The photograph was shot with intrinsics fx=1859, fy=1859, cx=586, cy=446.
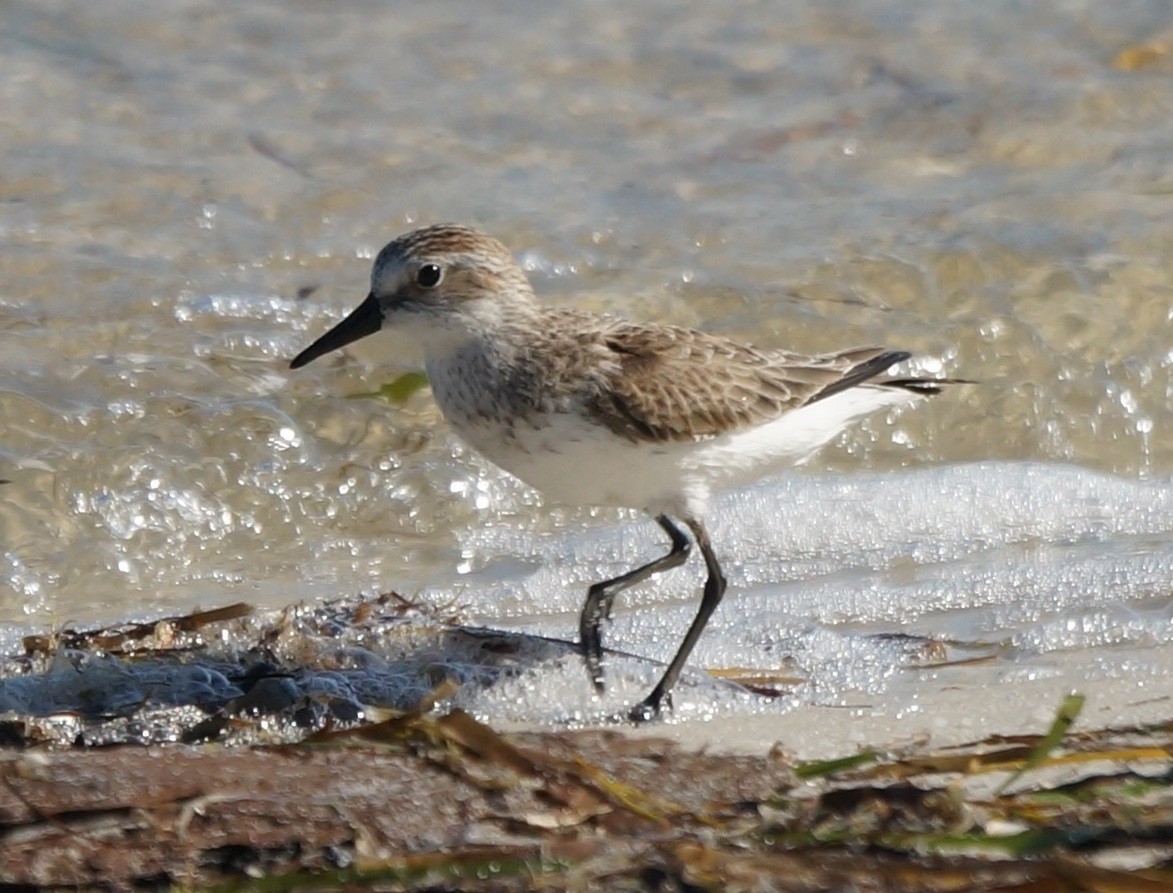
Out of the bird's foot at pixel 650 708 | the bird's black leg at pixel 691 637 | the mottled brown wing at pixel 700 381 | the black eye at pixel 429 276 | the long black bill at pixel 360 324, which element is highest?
the black eye at pixel 429 276

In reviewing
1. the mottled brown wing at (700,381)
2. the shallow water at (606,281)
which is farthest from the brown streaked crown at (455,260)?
the shallow water at (606,281)

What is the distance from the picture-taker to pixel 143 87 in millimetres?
8742

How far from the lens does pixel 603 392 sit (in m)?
4.65

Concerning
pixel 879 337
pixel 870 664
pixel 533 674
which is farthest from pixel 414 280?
pixel 879 337

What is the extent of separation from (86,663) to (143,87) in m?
4.98

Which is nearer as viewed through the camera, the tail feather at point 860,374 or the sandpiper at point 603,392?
the sandpiper at point 603,392

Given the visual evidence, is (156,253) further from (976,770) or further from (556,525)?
(976,770)

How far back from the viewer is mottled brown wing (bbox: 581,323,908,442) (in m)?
4.65

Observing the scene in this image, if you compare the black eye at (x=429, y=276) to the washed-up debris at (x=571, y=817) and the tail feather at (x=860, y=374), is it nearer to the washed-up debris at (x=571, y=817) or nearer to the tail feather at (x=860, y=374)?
the tail feather at (x=860, y=374)

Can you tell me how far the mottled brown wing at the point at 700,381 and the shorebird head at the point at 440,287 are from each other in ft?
1.06

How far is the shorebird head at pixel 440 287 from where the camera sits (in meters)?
4.93

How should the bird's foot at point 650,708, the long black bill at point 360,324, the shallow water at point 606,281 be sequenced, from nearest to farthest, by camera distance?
the bird's foot at point 650,708
the long black bill at point 360,324
the shallow water at point 606,281

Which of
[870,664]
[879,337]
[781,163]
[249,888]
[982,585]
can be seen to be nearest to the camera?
[249,888]

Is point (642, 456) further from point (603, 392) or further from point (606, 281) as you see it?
point (606, 281)
